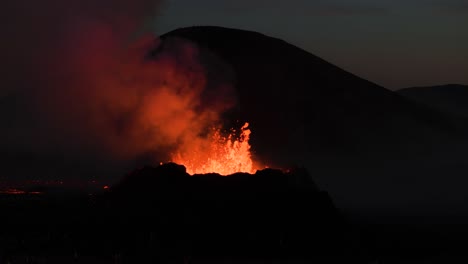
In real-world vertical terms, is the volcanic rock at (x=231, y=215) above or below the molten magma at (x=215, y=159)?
below

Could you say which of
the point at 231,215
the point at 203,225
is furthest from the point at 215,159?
the point at 203,225

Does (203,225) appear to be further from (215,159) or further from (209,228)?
(215,159)

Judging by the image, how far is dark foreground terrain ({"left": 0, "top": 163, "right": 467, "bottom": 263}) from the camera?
225ft

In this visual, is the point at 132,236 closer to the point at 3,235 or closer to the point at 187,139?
the point at 3,235

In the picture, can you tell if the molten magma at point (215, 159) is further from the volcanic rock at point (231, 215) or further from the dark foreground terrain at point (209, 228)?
the volcanic rock at point (231, 215)

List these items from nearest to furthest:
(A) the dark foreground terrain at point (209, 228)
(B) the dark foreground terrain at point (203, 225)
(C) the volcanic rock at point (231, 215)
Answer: (A) the dark foreground terrain at point (209, 228) < (B) the dark foreground terrain at point (203, 225) < (C) the volcanic rock at point (231, 215)

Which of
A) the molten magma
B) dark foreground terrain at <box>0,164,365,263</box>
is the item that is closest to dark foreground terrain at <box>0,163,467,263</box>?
dark foreground terrain at <box>0,164,365,263</box>

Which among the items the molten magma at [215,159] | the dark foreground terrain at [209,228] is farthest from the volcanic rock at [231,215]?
the molten magma at [215,159]

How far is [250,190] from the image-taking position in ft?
247

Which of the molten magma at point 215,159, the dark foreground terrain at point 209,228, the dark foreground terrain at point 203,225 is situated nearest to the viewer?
the dark foreground terrain at point 209,228

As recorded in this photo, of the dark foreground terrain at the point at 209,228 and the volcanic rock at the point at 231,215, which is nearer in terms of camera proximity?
the dark foreground terrain at the point at 209,228

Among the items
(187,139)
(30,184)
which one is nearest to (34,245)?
(187,139)

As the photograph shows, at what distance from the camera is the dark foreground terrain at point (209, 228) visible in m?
68.4

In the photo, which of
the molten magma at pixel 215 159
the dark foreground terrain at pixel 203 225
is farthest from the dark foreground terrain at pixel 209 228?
the molten magma at pixel 215 159
